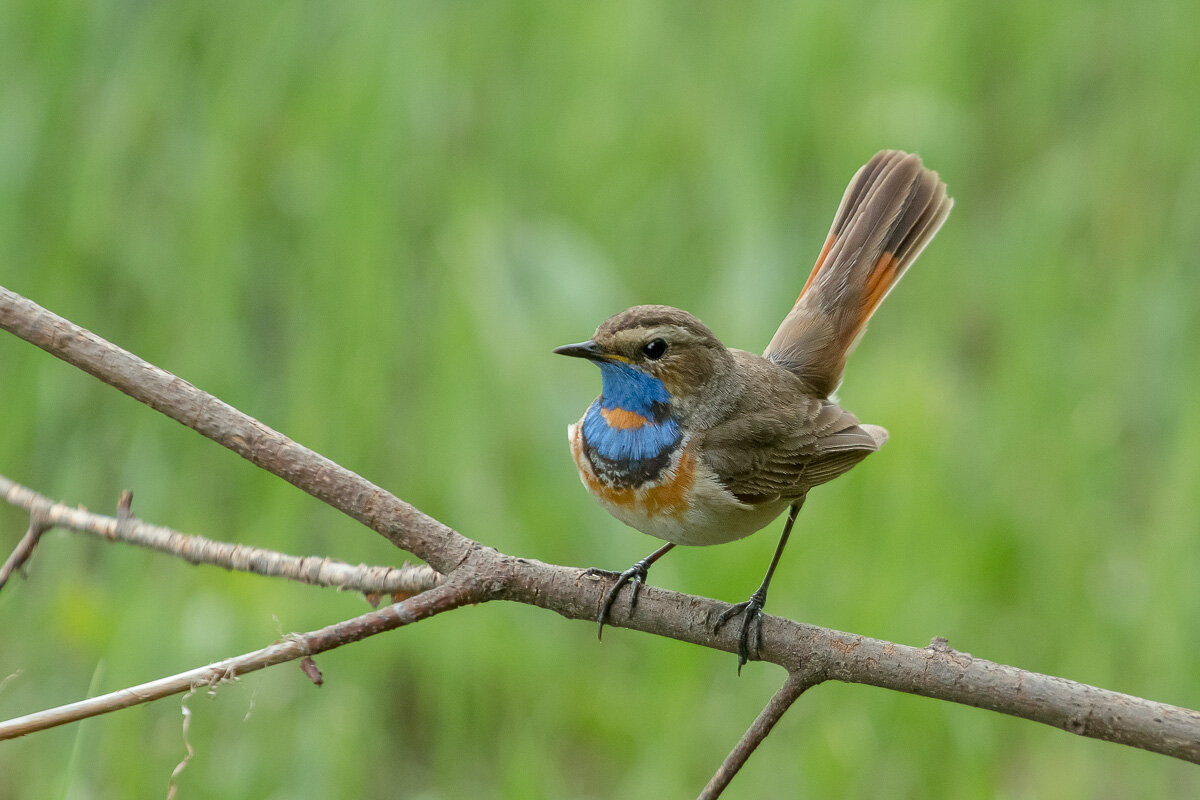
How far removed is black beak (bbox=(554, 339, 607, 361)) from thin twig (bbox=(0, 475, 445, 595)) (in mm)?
831

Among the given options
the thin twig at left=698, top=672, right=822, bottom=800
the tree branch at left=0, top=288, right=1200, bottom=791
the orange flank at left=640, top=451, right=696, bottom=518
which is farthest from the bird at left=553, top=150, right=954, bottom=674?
the thin twig at left=698, top=672, right=822, bottom=800

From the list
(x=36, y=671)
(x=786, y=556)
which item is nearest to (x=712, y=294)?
(x=786, y=556)

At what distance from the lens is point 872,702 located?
14.3 ft

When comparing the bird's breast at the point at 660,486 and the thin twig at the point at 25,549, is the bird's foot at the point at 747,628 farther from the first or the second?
the thin twig at the point at 25,549

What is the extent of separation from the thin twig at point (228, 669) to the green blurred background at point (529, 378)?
4.39 ft

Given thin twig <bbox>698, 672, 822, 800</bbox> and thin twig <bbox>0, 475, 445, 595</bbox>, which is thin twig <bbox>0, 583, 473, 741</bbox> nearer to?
thin twig <bbox>0, 475, 445, 595</bbox>

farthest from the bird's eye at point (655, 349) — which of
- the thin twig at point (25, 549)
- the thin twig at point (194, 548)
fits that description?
the thin twig at point (25, 549)

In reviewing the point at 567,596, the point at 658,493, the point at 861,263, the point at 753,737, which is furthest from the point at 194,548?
the point at 861,263

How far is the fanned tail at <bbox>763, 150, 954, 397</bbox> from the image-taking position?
407 centimetres

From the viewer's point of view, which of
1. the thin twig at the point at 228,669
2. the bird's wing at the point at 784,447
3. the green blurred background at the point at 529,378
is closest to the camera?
the thin twig at the point at 228,669

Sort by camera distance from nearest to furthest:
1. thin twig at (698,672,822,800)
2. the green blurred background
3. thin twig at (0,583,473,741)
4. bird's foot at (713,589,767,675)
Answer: thin twig at (0,583,473,741)
thin twig at (698,672,822,800)
bird's foot at (713,589,767,675)
the green blurred background

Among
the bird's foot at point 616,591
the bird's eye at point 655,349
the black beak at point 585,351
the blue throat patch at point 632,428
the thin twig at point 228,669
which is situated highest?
the black beak at point 585,351

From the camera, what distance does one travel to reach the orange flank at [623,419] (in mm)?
3383

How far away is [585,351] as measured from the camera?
10.6ft
